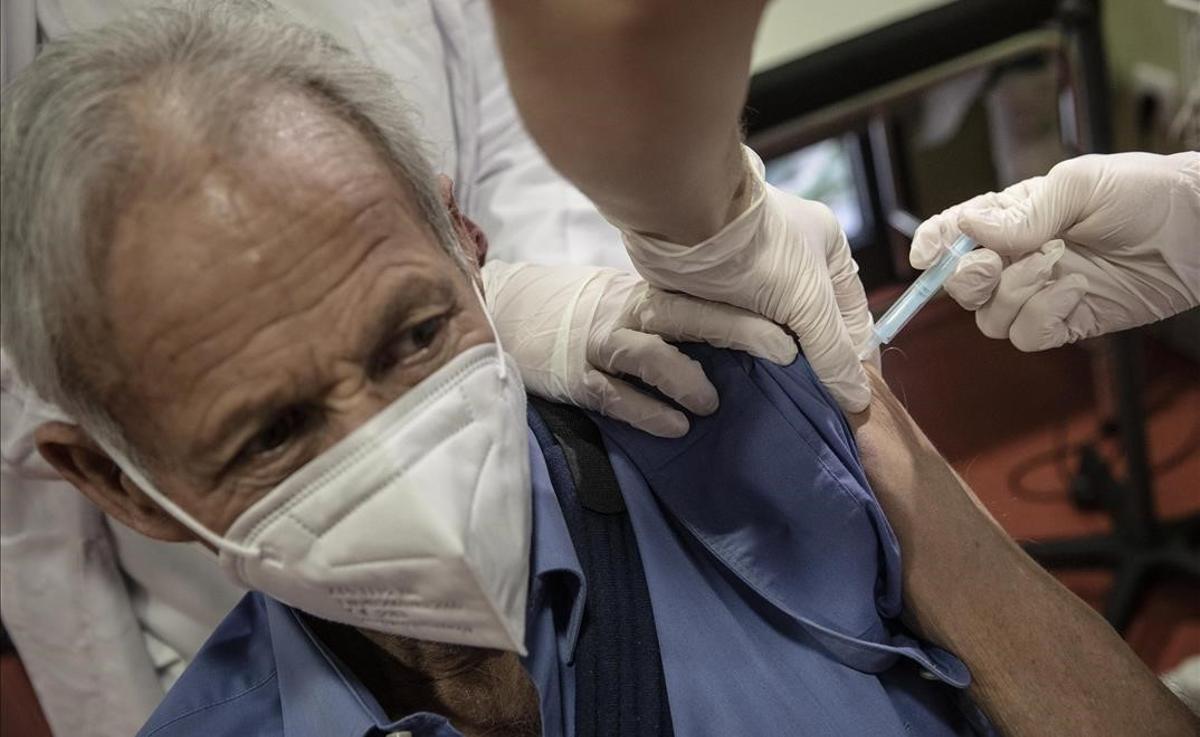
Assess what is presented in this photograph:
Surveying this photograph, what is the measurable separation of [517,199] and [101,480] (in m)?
0.73

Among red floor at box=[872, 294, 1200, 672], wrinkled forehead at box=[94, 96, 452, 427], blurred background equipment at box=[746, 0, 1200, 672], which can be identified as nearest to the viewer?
wrinkled forehead at box=[94, 96, 452, 427]

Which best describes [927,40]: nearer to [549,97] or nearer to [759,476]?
[759,476]

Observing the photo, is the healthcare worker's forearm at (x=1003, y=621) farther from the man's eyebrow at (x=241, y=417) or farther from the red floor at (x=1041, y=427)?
the man's eyebrow at (x=241, y=417)

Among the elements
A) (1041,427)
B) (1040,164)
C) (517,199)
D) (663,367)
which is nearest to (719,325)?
(663,367)

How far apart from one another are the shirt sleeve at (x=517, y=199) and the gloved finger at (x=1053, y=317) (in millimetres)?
596

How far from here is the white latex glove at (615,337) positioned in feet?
3.67

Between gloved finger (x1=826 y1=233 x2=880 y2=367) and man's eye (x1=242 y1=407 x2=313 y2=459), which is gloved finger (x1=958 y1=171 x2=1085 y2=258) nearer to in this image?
gloved finger (x1=826 y1=233 x2=880 y2=367)

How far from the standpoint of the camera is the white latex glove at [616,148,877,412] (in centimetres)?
101

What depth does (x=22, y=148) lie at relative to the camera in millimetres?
992

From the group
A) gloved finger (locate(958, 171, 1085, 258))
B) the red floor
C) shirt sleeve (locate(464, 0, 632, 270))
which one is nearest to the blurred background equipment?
the red floor

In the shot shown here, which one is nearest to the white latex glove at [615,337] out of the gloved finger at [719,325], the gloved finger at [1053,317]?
the gloved finger at [719,325]

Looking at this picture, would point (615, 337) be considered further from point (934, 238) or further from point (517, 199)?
point (517, 199)

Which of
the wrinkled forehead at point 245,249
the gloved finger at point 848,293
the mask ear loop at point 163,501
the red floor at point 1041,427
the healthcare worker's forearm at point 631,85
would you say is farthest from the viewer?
the red floor at point 1041,427

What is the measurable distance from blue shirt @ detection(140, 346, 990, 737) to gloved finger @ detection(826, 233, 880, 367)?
0.12 metres
